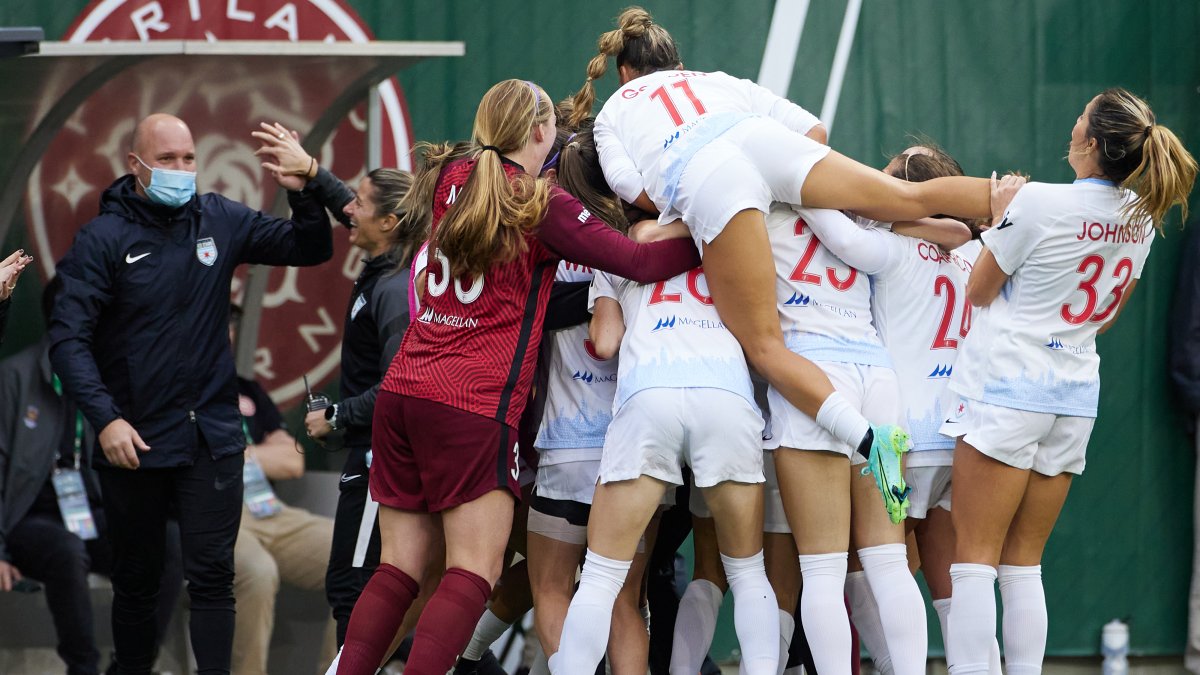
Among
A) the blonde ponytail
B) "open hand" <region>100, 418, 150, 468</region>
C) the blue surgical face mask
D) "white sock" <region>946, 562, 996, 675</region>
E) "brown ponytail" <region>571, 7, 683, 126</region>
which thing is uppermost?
"brown ponytail" <region>571, 7, 683, 126</region>

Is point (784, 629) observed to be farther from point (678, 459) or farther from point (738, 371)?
point (738, 371)

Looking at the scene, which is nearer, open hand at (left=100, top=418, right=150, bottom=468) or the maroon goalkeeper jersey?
the maroon goalkeeper jersey

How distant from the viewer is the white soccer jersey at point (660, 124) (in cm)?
374

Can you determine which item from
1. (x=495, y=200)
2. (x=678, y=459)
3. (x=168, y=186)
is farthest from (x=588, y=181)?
(x=168, y=186)

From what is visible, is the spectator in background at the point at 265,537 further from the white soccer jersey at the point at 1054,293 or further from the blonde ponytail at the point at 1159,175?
the blonde ponytail at the point at 1159,175

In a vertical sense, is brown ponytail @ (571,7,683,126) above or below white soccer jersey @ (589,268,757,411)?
above

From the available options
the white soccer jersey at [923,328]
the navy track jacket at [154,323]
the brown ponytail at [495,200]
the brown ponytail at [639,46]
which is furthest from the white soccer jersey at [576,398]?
the navy track jacket at [154,323]

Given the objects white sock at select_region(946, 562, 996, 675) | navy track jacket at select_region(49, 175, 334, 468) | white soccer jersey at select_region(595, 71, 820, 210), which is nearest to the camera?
white soccer jersey at select_region(595, 71, 820, 210)

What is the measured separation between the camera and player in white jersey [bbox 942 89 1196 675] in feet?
12.4

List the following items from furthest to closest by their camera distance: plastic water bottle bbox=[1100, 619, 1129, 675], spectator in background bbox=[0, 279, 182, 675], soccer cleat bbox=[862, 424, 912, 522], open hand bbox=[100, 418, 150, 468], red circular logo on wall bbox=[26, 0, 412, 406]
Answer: plastic water bottle bbox=[1100, 619, 1129, 675]
red circular logo on wall bbox=[26, 0, 412, 406]
spectator in background bbox=[0, 279, 182, 675]
open hand bbox=[100, 418, 150, 468]
soccer cleat bbox=[862, 424, 912, 522]

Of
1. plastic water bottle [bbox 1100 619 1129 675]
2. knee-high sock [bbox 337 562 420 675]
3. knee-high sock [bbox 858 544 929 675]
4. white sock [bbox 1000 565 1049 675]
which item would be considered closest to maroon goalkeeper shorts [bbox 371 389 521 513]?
knee-high sock [bbox 337 562 420 675]

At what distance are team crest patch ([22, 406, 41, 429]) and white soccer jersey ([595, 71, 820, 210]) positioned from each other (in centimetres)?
255

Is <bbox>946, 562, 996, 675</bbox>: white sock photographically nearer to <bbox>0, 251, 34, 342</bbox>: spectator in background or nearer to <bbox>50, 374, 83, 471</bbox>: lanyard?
<bbox>0, 251, 34, 342</bbox>: spectator in background

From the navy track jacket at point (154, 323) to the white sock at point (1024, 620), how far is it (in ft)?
8.02
